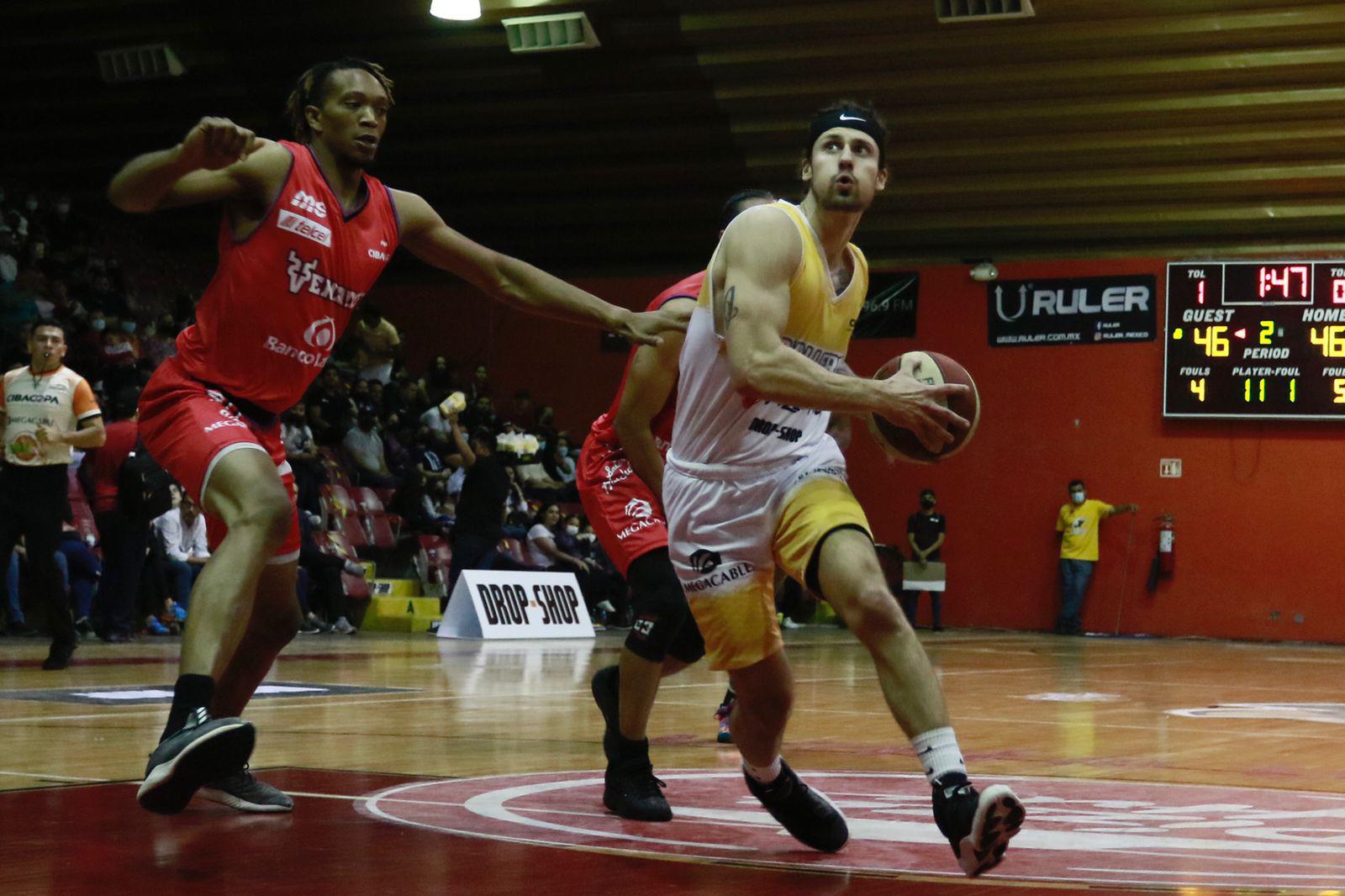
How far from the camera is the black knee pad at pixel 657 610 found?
459cm

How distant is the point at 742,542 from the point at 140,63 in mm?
16973

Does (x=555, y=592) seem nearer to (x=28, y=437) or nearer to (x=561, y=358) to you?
(x=28, y=437)

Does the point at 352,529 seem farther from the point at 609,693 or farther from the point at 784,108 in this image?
the point at 609,693

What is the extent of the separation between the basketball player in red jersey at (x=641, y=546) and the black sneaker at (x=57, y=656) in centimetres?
521

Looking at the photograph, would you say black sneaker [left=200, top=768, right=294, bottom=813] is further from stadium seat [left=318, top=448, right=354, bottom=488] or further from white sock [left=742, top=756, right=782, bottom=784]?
stadium seat [left=318, top=448, right=354, bottom=488]

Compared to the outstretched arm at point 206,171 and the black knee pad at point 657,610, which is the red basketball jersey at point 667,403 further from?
the outstretched arm at point 206,171

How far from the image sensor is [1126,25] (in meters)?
15.9

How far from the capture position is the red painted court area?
10.4 feet

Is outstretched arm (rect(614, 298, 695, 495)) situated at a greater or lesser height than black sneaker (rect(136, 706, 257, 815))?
greater

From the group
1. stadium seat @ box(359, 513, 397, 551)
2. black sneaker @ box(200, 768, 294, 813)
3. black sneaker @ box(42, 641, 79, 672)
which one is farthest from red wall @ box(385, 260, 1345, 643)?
black sneaker @ box(200, 768, 294, 813)

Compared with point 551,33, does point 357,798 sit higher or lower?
lower

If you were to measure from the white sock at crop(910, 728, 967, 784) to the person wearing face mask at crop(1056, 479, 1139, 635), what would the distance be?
16.9m

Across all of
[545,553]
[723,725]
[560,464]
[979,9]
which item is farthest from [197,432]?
[560,464]

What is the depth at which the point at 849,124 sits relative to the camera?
3910 millimetres
